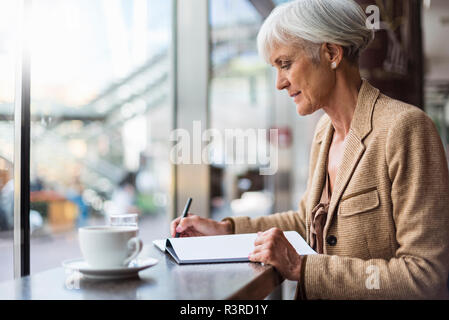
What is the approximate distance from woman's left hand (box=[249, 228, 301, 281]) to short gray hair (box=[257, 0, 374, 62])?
556 millimetres

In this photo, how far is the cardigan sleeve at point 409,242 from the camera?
107cm

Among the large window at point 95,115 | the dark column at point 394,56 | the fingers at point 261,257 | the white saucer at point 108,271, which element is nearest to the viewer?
the white saucer at point 108,271

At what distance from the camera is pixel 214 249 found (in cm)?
115

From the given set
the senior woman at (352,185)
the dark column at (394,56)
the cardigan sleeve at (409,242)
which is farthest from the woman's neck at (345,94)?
the dark column at (394,56)

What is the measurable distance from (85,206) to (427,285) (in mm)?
7138

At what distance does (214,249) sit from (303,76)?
0.56 meters

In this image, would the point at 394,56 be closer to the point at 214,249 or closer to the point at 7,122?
the point at 214,249

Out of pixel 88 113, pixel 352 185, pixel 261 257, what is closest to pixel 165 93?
pixel 352 185

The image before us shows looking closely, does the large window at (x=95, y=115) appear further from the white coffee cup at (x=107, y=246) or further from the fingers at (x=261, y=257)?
the fingers at (x=261, y=257)

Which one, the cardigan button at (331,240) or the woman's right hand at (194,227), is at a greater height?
the woman's right hand at (194,227)

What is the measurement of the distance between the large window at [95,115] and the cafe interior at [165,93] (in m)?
0.01

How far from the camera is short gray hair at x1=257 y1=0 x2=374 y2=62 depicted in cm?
134

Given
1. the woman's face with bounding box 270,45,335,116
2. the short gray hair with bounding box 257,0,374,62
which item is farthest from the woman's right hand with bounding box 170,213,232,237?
the short gray hair with bounding box 257,0,374,62
